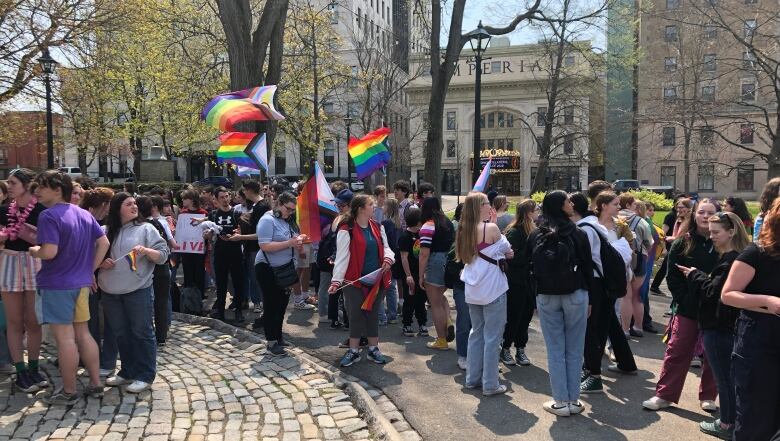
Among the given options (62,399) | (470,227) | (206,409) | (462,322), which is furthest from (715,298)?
(62,399)

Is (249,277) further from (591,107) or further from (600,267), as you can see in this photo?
(591,107)

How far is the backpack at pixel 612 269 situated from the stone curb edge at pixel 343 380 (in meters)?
2.22

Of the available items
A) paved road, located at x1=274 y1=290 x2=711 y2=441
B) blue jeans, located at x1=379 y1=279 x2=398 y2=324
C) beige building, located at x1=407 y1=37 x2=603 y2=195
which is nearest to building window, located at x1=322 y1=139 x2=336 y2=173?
beige building, located at x1=407 y1=37 x2=603 y2=195

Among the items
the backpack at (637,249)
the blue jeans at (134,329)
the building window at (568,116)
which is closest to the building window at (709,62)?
the building window at (568,116)

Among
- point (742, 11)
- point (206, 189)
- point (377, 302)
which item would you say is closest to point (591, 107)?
point (742, 11)

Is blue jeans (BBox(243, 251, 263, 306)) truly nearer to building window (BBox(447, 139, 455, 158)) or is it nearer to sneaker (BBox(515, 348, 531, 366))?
sneaker (BBox(515, 348, 531, 366))

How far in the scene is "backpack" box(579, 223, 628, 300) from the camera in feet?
15.7

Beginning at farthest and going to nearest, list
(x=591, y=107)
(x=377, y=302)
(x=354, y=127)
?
(x=354, y=127), (x=591, y=107), (x=377, y=302)

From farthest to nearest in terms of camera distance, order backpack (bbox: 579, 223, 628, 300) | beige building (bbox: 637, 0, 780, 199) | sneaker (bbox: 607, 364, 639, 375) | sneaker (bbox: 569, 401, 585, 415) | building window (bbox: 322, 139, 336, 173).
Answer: building window (bbox: 322, 139, 336, 173)
beige building (bbox: 637, 0, 780, 199)
sneaker (bbox: 607, 364, 639, 375)
backpack (bbox: 579, 223, 628, 300)
sneaker (bbox: 569, 401, 585, 415)

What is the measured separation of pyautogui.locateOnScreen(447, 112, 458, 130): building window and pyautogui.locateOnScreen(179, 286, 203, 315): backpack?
172 ft

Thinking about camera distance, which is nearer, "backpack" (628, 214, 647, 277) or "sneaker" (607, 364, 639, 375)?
"sneaker" (607, 364, 639, 375)

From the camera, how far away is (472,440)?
13.7ft

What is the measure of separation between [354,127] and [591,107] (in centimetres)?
1809

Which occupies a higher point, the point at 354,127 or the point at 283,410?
the point at 354,127
